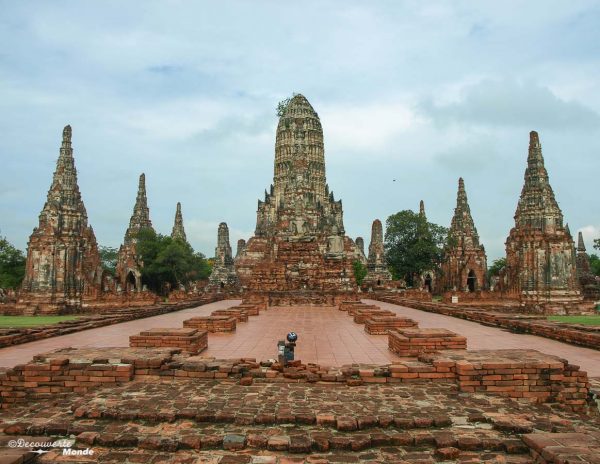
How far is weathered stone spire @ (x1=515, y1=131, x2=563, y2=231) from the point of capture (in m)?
25.2

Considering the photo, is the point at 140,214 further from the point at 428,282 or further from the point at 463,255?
the point at 463,255

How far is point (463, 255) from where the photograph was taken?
4175cm

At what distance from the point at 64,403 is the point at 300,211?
30.7m

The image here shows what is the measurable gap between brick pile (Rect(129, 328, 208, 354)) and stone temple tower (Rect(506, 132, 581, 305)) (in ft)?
66.4

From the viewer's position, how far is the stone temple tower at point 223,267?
50.5 meters

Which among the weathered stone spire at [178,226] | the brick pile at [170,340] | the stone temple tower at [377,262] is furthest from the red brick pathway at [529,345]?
the weathered stone spire at [178,226]

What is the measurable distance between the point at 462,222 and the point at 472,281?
5.28 m

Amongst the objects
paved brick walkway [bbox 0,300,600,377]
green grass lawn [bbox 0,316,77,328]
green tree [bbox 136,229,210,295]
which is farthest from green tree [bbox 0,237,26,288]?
paved brick walkway [bbox 0,300,600,377]

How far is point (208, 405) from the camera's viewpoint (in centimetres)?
559

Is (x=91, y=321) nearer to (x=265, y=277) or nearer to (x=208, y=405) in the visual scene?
(x=208, y=405)

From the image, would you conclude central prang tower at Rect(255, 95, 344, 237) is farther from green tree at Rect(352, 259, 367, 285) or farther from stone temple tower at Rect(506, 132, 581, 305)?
stone temple tower at Rect(506, 132, 581, 305)

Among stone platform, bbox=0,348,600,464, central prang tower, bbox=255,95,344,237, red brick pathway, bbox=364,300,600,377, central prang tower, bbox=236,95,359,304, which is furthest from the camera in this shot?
central prang tower, bbox=255,95,344,237

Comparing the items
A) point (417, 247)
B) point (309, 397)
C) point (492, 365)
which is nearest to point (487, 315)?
point (492, 365)

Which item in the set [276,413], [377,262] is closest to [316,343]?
[276,413]
